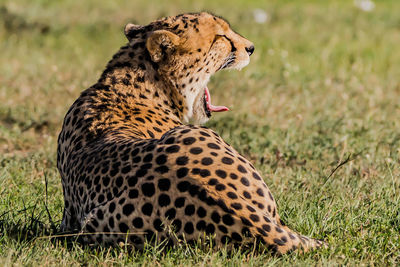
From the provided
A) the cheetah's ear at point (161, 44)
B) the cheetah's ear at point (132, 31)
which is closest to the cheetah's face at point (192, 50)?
the cheetah's ear at point (161, 44)

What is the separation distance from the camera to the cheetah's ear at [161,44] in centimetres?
365

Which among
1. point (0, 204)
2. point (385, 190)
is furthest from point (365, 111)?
point (0, 204)

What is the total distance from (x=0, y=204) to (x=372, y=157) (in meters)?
2.69

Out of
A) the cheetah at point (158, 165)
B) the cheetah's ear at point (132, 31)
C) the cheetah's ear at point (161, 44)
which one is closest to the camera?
the cheetah at point (158, 165)

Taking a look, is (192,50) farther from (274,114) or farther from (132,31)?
(274,114)

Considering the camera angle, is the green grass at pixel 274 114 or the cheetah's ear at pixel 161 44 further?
the cheetah's ear at pixel 161 44

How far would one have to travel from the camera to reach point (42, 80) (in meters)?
6.90

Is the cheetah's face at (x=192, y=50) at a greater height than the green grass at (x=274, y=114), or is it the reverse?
the cheetah's face at (x=192, y=50)

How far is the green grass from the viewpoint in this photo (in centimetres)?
308

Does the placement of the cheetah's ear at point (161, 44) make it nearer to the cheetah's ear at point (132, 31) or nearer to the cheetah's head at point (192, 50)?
the cheetah's head at point (192, 50)

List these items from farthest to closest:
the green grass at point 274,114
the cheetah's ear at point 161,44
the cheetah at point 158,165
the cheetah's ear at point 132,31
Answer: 1. the cheetah's ear at point 132,31
2. the cheetah's ear at point 161,44
3. the green grass at point 274,114
4. the cheetah at point 158,165

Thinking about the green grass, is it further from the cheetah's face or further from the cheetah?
the cheetah's face

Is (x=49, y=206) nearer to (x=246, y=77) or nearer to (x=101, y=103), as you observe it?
(x=101, y=103)

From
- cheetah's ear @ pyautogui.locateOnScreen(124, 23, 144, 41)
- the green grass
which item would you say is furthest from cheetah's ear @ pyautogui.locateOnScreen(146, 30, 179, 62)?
the green grass
